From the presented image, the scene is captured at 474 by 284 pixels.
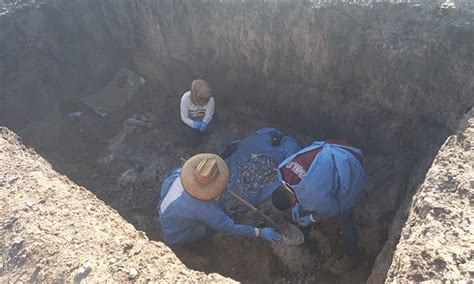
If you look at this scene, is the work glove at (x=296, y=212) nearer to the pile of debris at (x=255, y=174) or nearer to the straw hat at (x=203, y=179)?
the pile of debris at (x=255, y=174)

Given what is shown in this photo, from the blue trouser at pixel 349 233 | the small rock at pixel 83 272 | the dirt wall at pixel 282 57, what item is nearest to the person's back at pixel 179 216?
the small rock at pixel 83 272

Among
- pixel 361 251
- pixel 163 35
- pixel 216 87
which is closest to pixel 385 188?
pixel 361 251

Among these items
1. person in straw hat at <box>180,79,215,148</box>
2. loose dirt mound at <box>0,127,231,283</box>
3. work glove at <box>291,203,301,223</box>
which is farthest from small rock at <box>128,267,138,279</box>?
person in straw hat at <box>180,79,215,148</box>

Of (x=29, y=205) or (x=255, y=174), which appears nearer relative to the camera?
(x=29, y=205)

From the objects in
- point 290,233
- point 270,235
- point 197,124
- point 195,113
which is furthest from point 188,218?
point 195,113

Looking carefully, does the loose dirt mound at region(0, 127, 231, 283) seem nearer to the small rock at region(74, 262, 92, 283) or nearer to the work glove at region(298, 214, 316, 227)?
the small rock at region(74, 262, 92, 283)

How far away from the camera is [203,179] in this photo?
3451 mm

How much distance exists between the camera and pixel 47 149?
5434 millimetres

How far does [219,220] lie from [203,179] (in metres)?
0.47

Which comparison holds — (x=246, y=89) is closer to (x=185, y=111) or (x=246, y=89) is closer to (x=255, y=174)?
(x=185, y=111)

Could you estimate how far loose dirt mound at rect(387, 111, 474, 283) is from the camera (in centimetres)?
221

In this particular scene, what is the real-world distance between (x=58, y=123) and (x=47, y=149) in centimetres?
55

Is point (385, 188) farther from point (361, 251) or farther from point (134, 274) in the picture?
point (134, 274)

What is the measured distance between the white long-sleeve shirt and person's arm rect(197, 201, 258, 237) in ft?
6.47
